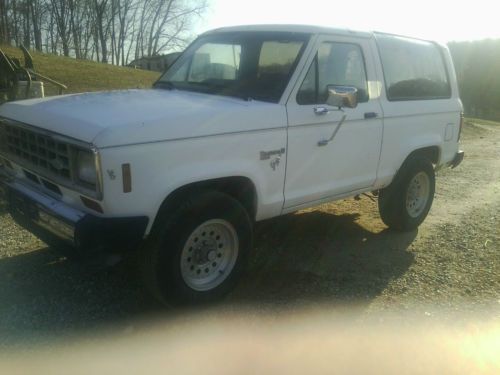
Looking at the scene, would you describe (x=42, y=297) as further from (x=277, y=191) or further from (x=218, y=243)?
(x=277, y=191)

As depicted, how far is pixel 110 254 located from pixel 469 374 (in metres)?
2.37

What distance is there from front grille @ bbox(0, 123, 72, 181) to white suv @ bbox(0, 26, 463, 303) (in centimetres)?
1

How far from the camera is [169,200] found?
3332 mm

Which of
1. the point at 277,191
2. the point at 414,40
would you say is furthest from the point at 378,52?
the point at 277,191

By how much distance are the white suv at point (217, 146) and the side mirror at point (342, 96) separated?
1cm

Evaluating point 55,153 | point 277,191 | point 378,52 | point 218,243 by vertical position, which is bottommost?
point 218,243

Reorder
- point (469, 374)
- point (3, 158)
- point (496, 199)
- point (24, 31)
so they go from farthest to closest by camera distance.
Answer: point (24, 31) < point (496, 199) < point (3, 158) < point (469, 374)

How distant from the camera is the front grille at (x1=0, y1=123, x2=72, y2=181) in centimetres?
325

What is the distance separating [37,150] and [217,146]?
4.25 feet

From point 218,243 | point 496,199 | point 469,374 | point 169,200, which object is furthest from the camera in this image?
point 496,199

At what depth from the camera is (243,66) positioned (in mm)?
4230

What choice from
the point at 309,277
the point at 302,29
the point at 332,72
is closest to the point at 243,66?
the point at 302,29

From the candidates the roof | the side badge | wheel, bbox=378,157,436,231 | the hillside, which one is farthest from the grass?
the hillside

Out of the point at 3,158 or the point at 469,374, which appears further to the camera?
the point at 3,158
